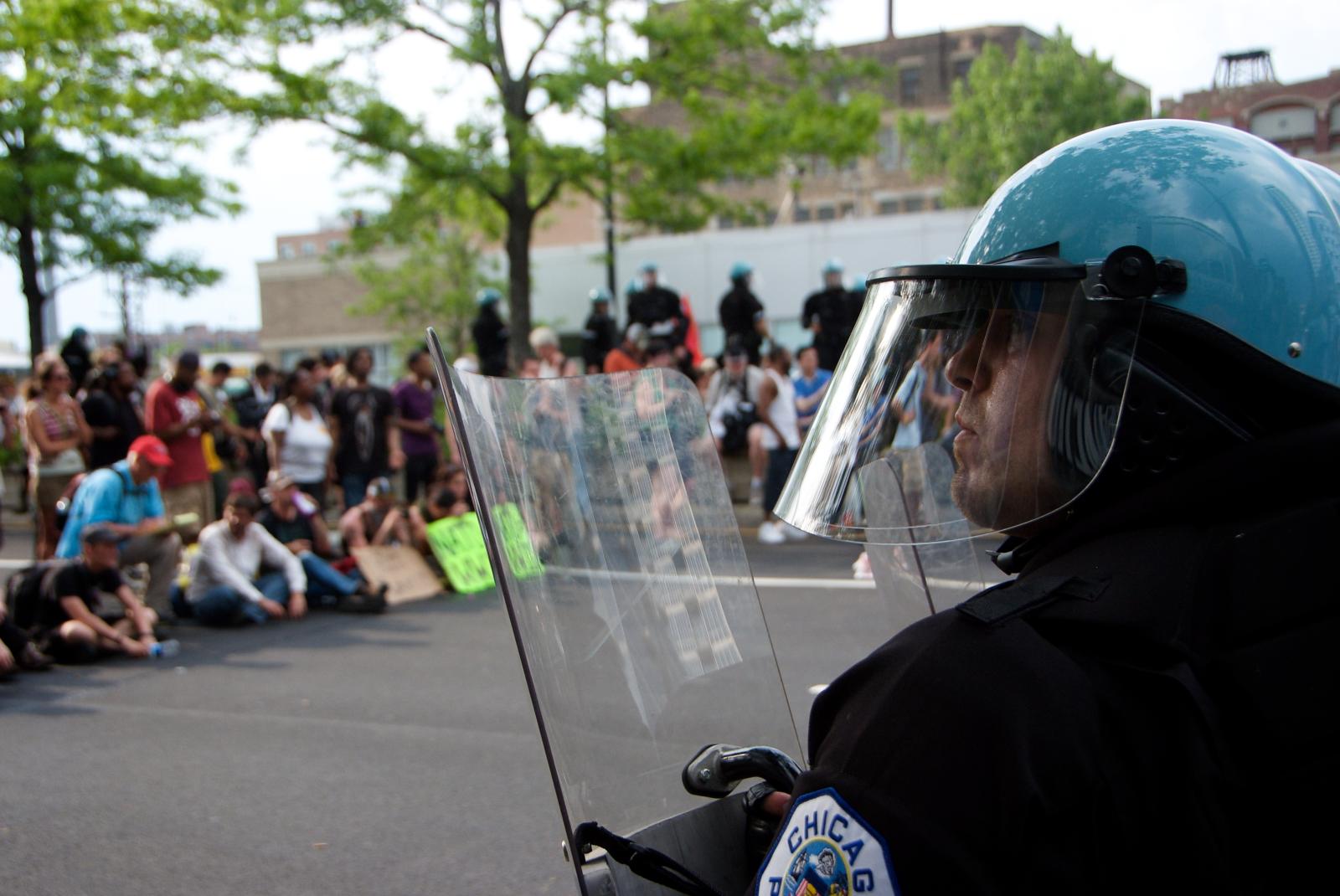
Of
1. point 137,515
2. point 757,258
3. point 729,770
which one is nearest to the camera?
point 729,770

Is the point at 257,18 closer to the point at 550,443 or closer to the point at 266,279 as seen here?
the point at 550,443

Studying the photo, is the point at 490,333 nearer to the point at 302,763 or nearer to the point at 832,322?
the point at 832,322

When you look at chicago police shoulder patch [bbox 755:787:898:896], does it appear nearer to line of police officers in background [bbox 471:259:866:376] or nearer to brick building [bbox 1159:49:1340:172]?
line of police officers in background [bbox 471:259:866:376]

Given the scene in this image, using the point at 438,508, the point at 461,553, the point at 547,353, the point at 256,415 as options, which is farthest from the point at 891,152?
the point at 461,553

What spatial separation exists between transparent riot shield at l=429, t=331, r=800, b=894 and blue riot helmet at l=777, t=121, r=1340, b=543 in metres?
0.38

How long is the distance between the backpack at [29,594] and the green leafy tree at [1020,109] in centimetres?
3816

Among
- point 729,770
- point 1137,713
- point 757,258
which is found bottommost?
point 729,770

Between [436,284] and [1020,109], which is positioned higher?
[1020,109]

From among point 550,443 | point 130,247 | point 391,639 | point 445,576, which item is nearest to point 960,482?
point 550,443

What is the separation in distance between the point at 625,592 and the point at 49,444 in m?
8.83

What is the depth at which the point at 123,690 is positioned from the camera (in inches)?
254

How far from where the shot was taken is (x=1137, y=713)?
1.05 m

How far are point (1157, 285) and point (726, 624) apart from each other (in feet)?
2.30

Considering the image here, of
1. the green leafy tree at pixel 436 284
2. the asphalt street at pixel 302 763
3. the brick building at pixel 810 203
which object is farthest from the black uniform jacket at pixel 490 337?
the brick building at pixel 810 203
